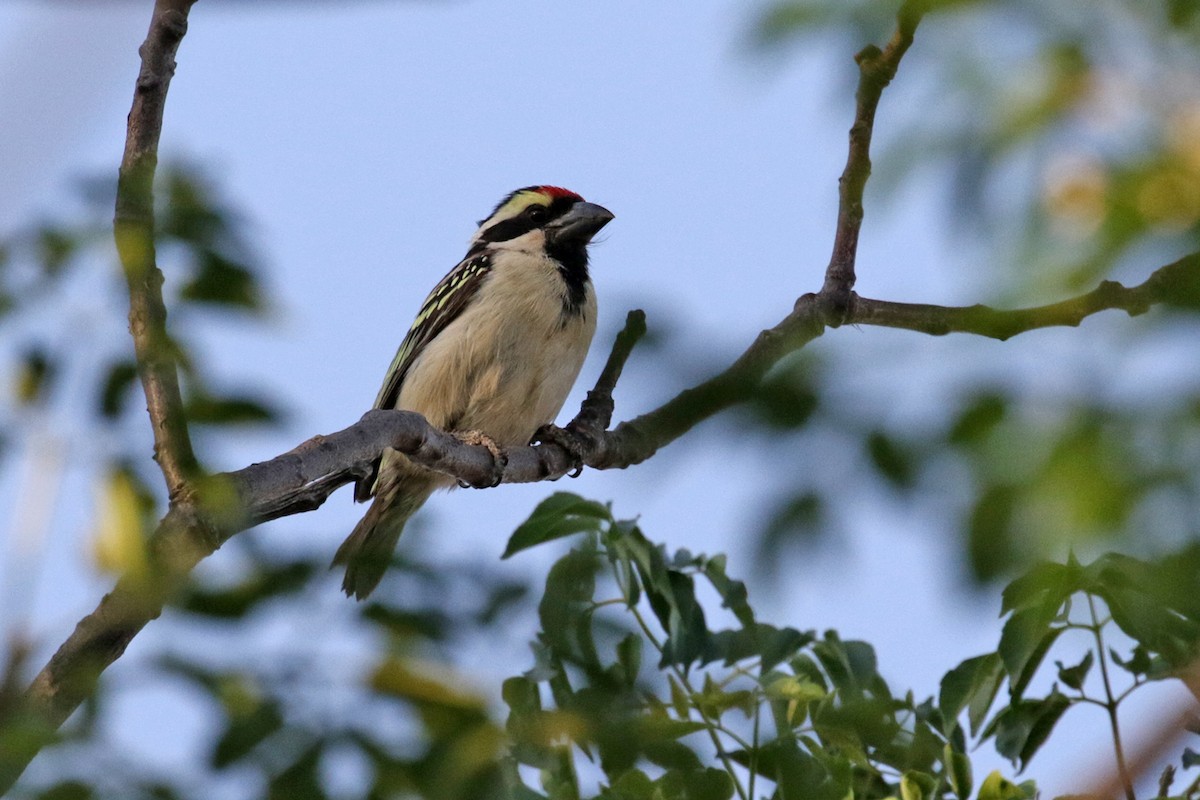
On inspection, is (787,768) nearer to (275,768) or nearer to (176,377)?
(275,768)

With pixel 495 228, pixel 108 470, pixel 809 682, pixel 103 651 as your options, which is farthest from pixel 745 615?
pixel 495 228

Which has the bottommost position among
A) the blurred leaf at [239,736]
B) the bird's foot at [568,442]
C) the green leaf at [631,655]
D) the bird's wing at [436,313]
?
the blurred leaf at [239,736]

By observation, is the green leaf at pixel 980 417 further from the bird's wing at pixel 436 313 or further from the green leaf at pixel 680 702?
the bird's wing at pixel 436 313

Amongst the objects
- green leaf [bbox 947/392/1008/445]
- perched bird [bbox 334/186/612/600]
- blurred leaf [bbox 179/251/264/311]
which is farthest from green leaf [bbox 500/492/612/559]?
perched bird [bbox 334/186/612/600]

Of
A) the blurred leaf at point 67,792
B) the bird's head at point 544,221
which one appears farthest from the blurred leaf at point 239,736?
the bird's head at point 544,221

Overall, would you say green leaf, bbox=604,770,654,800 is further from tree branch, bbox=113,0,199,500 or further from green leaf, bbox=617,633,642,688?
tree branch, bbox=113,0,199,500

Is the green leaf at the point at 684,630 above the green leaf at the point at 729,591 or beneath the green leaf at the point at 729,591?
beneath

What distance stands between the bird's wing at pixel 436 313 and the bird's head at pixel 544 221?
0.27 meters

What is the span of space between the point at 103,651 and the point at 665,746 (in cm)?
113

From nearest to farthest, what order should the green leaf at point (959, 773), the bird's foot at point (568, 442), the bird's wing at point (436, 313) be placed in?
the green leaf at point (959, 773) → the bird's foot at point (568, 442) → the bird's wing at point (436, 313)

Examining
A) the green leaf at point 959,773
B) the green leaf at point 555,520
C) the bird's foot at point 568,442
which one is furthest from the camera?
the bird's foot at point 568,442

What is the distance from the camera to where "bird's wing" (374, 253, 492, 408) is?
6.39 m

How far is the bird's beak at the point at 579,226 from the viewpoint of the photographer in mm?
6574

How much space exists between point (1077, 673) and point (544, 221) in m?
4.25
